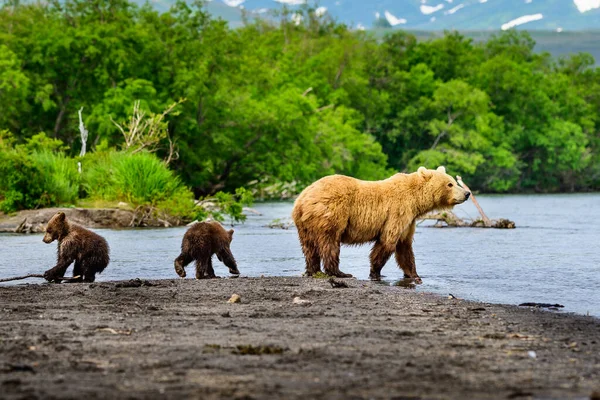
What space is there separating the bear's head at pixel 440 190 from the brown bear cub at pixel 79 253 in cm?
469

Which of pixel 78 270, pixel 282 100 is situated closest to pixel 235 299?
pixel 78 270

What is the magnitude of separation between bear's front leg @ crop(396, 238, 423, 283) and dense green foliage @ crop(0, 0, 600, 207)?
15232mm

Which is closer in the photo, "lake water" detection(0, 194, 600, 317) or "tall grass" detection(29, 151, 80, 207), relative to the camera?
"lake water" detection(0, 194, 600, 317)

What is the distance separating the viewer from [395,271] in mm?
16688

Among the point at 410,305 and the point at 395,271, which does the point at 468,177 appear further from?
the point at 410,305

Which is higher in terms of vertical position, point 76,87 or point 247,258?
point 76,87

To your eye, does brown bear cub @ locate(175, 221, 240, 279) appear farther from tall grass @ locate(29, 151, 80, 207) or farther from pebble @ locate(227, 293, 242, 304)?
tall grass @ locate(29, 151, 80, 207)

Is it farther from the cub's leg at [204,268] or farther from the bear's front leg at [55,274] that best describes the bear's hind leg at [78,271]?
the cub's leg at [204,268]

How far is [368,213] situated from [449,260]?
194 inches

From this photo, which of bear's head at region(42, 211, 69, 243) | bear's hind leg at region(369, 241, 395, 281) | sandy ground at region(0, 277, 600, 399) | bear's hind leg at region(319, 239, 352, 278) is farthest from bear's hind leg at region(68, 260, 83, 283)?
bear's hind leg at region(369, 241, 395, 281)

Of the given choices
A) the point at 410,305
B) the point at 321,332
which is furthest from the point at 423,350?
the point at 410,305

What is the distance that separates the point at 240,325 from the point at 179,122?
39.8 meters

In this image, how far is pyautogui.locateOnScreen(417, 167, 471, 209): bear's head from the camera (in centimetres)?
1474

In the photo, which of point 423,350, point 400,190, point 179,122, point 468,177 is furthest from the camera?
point 468,177
